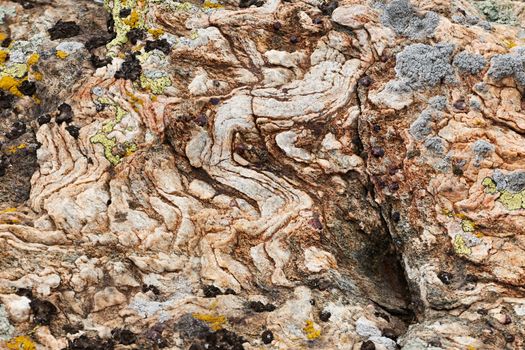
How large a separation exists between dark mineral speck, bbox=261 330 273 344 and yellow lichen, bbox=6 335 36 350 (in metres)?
3.21


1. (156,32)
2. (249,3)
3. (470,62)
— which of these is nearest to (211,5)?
(249,3)

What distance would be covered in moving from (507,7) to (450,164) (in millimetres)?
6131

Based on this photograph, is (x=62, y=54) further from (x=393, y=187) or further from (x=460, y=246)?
(x=460, y=246)

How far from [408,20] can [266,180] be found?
4229 mm

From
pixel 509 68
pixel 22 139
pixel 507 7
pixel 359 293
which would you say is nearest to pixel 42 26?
pixel 22 139

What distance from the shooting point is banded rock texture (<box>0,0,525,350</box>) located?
8.52 m

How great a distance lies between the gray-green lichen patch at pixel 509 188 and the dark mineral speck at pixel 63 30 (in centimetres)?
870

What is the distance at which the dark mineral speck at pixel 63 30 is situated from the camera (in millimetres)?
11875

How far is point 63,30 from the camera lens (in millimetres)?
11938

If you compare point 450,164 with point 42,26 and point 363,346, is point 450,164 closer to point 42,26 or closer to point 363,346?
point 363,346

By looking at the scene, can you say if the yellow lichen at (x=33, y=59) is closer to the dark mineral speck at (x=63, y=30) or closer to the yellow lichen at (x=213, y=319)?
the dark mineral speck at (x=63, y=30)

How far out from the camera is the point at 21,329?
8.12m

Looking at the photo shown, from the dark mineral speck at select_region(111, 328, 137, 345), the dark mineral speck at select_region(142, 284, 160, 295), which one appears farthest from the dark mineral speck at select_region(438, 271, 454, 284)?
the dark mineral speck at select_region(111, 328, 137, 345)

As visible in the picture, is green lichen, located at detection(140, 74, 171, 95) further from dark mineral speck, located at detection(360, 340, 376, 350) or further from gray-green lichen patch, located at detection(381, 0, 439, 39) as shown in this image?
dark mineral speck, located at detection(360, 340, 376, 350)
